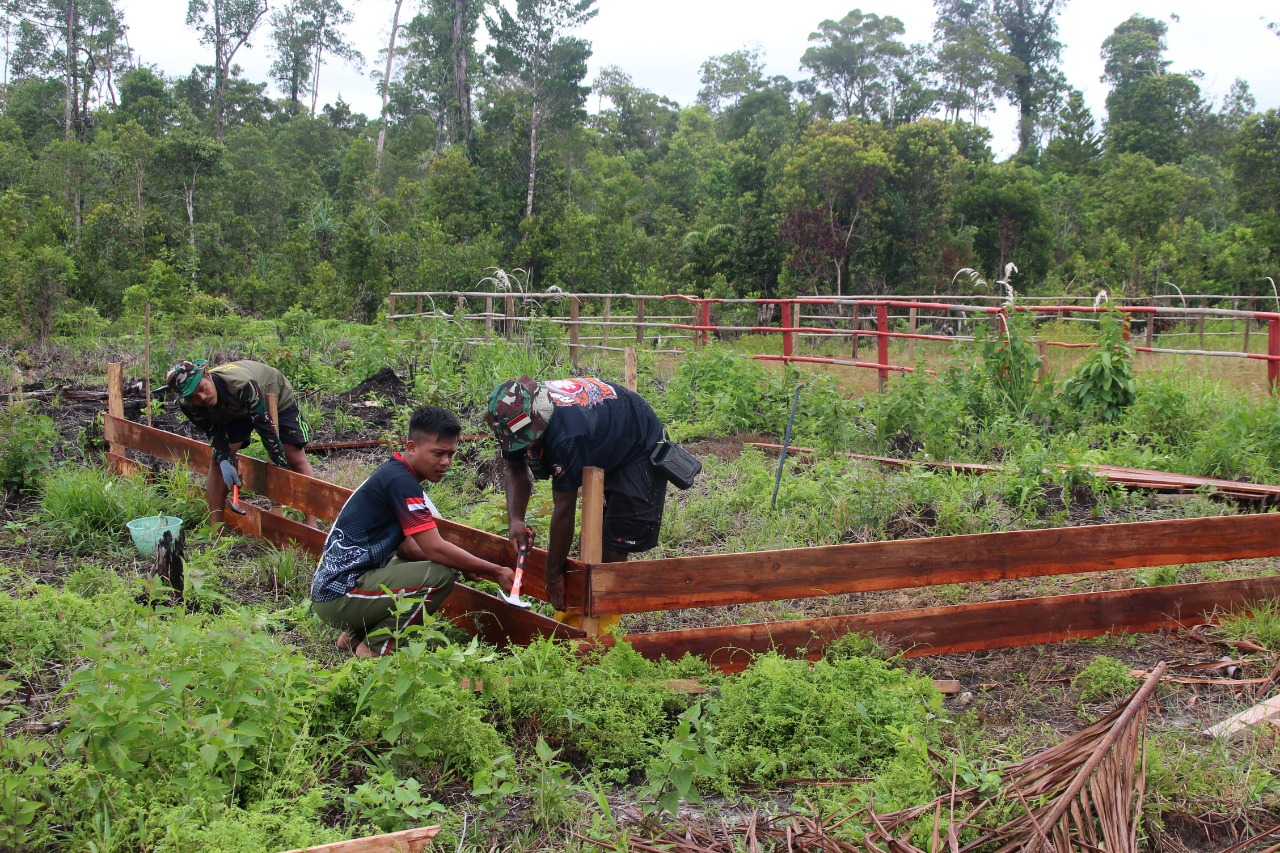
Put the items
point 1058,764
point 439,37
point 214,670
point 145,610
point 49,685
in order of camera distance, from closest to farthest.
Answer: point 1058,764
point 214,670
point 145,610
point 49,685
point 439,37

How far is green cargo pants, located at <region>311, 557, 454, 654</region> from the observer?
431 cm

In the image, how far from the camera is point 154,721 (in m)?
2.93

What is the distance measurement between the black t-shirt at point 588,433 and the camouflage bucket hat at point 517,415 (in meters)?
0.07

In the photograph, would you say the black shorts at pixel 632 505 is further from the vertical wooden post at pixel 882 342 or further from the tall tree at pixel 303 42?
the tall tree at pixel 303 42

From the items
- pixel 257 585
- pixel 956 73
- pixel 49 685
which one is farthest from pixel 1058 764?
pixel 956 73

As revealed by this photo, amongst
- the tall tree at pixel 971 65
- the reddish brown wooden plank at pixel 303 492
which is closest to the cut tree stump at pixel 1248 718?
the reddish brown wooden plank at pixel 303 492

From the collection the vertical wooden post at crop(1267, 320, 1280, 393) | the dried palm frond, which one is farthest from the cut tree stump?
the vertical wooden post at crop(1267, 320, 1280, 393)

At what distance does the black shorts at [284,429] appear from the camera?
6645mm

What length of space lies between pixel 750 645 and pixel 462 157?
25802mm

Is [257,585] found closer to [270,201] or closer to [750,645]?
[750,645]

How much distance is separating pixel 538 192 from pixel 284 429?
74.0ft

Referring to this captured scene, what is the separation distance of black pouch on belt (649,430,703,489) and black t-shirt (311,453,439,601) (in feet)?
3.41

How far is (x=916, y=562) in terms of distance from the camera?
4461 millimetres

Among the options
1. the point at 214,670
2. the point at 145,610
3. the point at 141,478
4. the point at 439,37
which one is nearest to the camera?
the point at 214,670
